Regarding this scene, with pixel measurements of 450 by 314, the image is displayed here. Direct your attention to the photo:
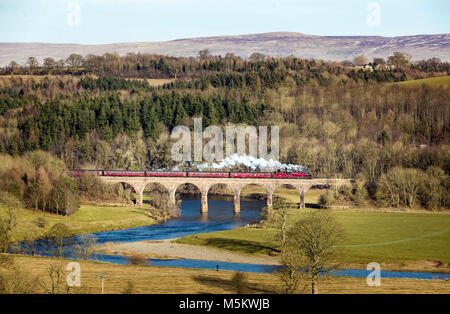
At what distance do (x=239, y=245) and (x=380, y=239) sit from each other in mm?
21221

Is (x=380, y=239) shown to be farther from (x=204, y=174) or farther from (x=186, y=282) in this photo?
(x=204, y=174)

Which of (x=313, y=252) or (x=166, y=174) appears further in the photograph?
(x=166, y=174)

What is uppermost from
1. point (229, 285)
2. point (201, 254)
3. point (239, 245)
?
point (229, 285)

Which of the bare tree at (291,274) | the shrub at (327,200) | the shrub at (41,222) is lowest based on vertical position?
the shrub at (327,200)

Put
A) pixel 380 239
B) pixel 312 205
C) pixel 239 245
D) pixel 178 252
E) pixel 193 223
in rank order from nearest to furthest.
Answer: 1. pixel 178 252
2. pixel 239 245
3. pixel 380 239
4. pixel 193 223
5. pixel 312 205

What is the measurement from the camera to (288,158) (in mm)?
165000

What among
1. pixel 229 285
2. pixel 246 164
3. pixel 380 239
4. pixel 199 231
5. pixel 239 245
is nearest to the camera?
pixel 229 285

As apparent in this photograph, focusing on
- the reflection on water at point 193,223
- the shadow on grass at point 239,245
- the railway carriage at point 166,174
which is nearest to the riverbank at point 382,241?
the shadow on grass at point 239,245

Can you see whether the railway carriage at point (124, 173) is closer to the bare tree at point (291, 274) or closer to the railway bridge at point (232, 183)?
the railway bridge at point (232, 183)

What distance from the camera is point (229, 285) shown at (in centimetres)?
6700

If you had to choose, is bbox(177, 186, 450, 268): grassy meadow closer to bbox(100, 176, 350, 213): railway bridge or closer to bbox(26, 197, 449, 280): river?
bbox(26, 197, 449, 280): river

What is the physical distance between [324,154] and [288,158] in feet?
35.7

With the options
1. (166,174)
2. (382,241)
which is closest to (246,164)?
(166,174)

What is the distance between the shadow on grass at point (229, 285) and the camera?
209 feet
